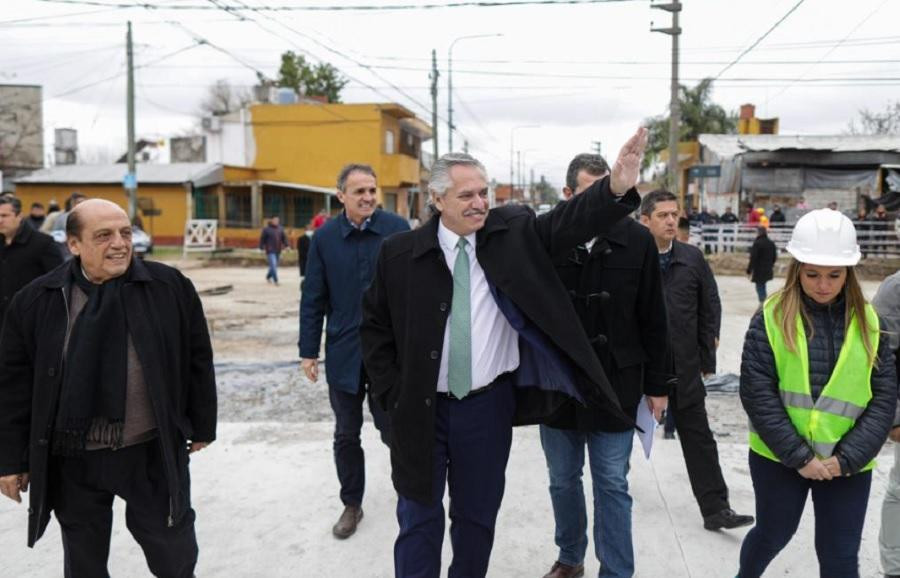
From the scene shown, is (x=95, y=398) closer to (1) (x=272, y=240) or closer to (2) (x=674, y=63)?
(1) (x=272, y=240)

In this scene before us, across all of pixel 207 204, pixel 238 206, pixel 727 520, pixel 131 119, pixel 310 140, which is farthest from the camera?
pixel 310 140

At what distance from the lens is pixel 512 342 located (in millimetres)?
3197

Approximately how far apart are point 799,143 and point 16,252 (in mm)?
25480

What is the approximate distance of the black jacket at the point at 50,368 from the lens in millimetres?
2922

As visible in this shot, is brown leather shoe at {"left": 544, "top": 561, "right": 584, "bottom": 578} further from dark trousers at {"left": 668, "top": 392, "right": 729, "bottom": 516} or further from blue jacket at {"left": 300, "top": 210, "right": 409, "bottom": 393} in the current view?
blue jacket at {"left": 300, "top": 210, "right": 409, "bottom": 393}

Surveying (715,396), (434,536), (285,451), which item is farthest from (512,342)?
(715,396)

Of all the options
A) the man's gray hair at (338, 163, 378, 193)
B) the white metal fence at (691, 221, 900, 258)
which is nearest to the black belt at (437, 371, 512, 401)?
the man's gray hair at (338, 163, 378, 193)

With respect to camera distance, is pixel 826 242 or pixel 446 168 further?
pixel 446 168

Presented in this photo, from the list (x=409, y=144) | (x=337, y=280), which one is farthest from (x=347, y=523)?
(x=409, y=144)

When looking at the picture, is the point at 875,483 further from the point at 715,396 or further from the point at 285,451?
the point at 285,451

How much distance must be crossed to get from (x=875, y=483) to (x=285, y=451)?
3.92 metres

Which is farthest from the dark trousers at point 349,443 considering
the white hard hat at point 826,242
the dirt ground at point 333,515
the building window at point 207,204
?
the building window at point 207,204

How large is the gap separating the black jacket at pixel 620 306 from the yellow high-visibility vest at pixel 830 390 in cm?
58

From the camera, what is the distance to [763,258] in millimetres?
13789
